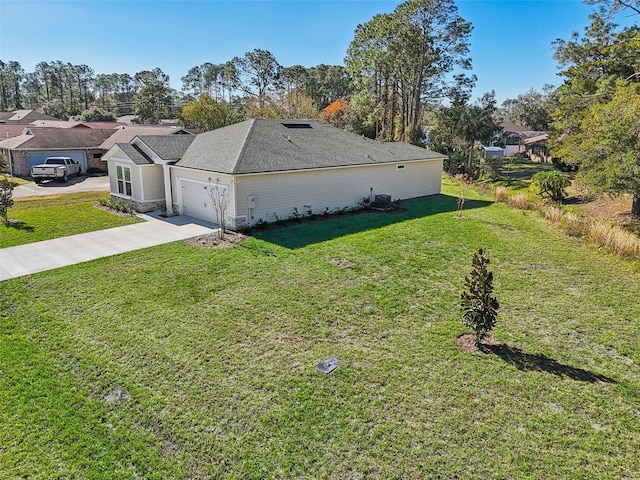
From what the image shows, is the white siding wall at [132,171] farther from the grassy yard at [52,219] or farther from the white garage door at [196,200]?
the white garage door at [196,200]

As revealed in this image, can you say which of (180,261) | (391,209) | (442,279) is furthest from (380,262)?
(391,209)

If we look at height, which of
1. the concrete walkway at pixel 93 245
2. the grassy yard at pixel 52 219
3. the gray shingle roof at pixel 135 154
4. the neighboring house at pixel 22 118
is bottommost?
the concrete walkway at pixel 93 245

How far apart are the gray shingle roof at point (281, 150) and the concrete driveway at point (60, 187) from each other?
1037 centimetres

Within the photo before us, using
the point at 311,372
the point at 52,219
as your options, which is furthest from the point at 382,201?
the point at 52,219

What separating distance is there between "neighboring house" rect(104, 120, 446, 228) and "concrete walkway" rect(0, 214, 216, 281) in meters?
1.43

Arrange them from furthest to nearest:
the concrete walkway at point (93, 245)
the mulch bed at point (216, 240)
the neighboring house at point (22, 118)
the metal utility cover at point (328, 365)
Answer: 1. the neighboring house at point (22, 118)
2. the mulch bed at point (216, 240)
3. the concrete walkway at point (93, 245)
4. the metal utility cover at point (328, 365)

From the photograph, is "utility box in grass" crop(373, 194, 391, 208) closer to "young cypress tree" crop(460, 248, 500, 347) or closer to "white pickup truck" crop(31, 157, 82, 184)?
"young cypress tree" crop(460, 248, 500, 347)

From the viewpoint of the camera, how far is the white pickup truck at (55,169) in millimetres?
26781

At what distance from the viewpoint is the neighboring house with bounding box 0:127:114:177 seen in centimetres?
2991

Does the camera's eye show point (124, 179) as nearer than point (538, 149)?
Yes

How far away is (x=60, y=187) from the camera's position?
84.7 ft

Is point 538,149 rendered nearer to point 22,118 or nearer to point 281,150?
point 281,150

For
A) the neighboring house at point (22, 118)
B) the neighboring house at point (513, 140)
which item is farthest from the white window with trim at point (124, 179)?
the neighboring house at point (513, 140)

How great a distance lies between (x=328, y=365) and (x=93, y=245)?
10317 mm
